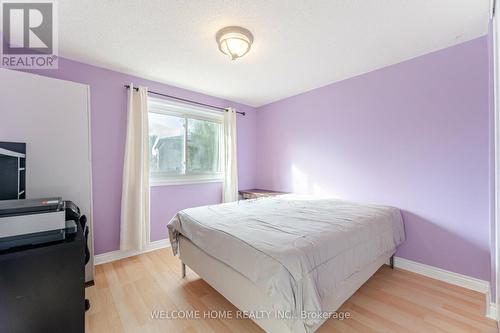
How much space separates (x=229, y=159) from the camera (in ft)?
12.5

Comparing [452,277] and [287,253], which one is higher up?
[287,253]

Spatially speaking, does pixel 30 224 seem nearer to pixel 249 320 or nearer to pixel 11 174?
pixel 11 174

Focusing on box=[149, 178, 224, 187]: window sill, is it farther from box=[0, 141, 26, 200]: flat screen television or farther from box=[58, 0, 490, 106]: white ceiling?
box=[58, 0, 490, 106]: white ceiling

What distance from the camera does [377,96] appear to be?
267 cm

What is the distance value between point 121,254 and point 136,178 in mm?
1012

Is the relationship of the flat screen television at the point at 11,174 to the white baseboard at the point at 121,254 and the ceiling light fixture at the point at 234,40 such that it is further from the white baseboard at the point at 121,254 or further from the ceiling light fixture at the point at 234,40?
the ceiling light fixture at the point at 234,40

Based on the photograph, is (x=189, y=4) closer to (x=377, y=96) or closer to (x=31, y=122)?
(x=31, y=122)

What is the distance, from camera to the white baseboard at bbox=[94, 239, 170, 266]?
2.61 metres

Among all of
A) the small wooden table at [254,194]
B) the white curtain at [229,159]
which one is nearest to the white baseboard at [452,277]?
the small wooden table at [254,194]

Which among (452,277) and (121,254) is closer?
(452,277)

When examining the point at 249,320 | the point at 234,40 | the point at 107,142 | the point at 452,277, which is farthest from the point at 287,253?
the point at 107,142

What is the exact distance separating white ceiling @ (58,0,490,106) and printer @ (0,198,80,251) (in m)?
1.51

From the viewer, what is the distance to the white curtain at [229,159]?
150 inches

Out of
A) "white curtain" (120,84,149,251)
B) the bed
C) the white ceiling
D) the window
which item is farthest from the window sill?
the white ceiling
